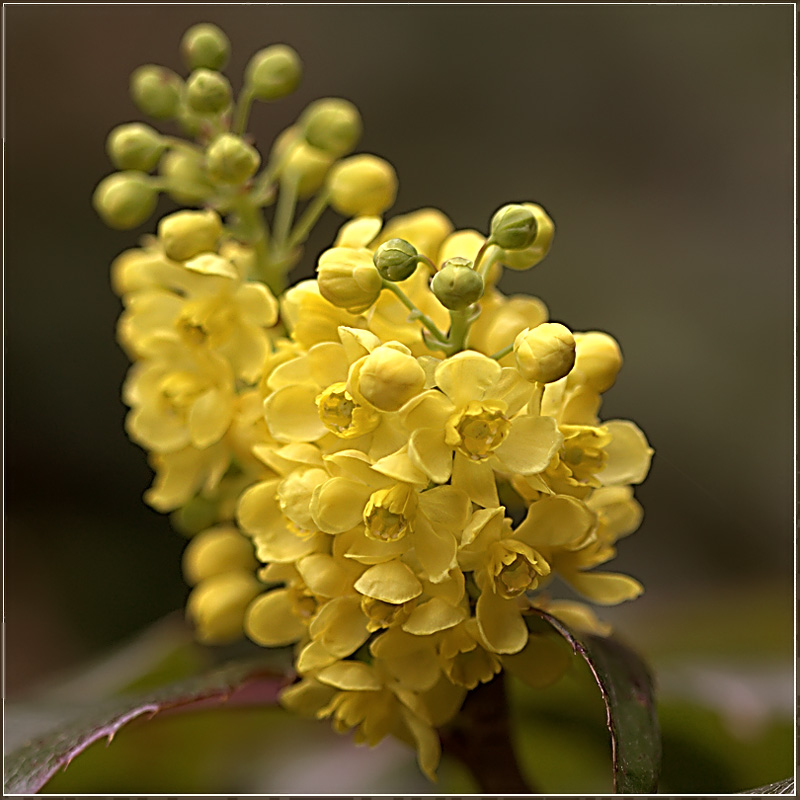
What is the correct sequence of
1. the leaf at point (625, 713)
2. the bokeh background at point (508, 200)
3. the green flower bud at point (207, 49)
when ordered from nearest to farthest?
the leaf at point (625, 713)
the green flower bud at point (207, 49)
the bokeh background at point (508, 200)

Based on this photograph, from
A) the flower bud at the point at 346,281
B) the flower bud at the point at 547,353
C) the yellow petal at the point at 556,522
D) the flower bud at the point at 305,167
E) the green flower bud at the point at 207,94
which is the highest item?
the green flower bud at the point at 207,94

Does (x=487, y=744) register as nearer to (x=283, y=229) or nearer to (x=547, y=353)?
(x=547, y=353)

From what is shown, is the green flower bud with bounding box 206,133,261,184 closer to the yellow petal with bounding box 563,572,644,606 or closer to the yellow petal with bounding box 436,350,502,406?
the yellow petal with bounding box 436,350,502,406

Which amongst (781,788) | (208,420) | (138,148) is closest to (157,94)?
(138,148)

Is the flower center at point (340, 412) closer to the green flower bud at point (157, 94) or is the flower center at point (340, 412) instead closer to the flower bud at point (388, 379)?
the flower bud at point (388, 379)

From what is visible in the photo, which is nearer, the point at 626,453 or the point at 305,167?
the point at 626,453

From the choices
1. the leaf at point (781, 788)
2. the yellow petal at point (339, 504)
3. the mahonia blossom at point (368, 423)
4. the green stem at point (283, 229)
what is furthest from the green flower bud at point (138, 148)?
the leaf at point (781, 788)

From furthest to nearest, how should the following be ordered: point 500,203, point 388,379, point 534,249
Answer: point 500,203 < point 534,249 < point 388,379

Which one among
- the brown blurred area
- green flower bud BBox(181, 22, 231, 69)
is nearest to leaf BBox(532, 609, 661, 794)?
green flower bud BBox(181, 22, 231, 69)
